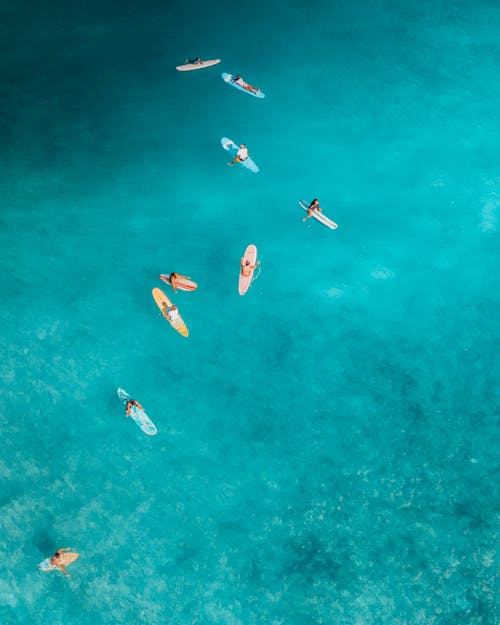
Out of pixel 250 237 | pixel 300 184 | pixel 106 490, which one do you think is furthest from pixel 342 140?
pixel 106 490

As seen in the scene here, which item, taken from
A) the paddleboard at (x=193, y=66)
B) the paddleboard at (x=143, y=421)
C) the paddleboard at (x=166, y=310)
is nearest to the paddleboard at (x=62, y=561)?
the paddleboard at (x=143, y=421)

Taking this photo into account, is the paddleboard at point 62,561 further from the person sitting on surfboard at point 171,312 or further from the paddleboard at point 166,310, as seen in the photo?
the person sitting on surfboard at point 171,312

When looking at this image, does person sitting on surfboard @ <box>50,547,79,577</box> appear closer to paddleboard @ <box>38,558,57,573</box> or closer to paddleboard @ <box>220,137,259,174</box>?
paddleboard @ <box>38,558,57,573</box>

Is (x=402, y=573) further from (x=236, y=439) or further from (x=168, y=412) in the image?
(x=168, y=412)

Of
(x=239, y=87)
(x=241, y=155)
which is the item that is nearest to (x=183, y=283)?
(x=241, y=155)

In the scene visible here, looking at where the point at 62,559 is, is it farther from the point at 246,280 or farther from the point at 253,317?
the point at 246,280

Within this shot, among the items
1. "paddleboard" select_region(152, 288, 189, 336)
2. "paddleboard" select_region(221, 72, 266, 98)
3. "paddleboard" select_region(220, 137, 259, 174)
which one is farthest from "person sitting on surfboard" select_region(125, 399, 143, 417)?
"paddleboard" select_region(221, 72, 266, 98)
